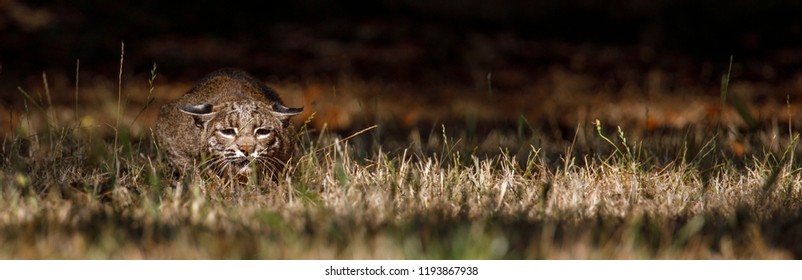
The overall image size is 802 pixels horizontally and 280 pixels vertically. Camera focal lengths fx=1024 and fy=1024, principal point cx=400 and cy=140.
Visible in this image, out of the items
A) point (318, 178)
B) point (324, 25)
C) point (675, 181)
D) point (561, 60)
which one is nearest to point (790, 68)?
point (561, 60)

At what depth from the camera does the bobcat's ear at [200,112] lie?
457 centimetres

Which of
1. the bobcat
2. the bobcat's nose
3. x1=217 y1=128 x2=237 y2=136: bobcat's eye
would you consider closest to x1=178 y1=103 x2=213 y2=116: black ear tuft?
the bobcat

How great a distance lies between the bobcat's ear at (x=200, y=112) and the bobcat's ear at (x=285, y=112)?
28 cm

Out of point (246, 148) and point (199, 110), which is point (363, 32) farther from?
point (246, 148)

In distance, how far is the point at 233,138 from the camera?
14.9 ft

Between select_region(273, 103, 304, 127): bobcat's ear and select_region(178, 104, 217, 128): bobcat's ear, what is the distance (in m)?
0.28

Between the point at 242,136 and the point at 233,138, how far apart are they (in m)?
0.04

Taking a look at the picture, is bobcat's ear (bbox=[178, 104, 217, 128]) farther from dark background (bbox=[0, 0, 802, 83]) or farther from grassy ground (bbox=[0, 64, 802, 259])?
dark background (bbox=[0, 0, 802, 83])

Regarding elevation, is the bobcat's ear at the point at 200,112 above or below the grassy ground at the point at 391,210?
above

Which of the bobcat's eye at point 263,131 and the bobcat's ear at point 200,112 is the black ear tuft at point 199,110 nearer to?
the bobcat's ear at point 200,112

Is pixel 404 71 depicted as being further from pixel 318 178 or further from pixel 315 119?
pixel 318 178

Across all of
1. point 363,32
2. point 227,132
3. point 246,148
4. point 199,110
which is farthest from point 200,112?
point 363,32

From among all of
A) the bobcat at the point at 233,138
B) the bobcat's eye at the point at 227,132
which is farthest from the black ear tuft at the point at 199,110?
the bobcat's eye at the point at 227,132

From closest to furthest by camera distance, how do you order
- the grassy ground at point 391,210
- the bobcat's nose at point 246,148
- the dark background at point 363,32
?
1. the grassy ground at point 391,210
2. the bobcat's nose at point 246,148
3. the dark background at point 363,32
